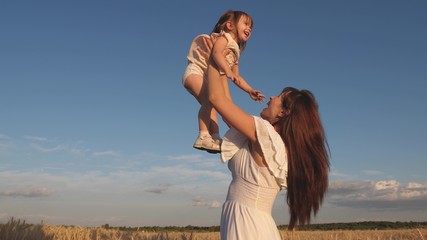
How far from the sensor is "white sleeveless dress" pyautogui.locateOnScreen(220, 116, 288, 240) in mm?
3980

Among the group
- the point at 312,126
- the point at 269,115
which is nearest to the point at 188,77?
the point at 269,115

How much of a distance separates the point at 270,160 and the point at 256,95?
1.48 meters

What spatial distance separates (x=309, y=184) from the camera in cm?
428

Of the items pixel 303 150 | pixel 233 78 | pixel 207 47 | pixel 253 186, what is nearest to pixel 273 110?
pixel 303 150

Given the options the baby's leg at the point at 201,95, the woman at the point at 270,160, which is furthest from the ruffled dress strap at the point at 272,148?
the baby's leg at the point at 201,95

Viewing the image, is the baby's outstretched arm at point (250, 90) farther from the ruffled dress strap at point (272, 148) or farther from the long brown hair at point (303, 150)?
the ruffled dress strap at point (272, 148)

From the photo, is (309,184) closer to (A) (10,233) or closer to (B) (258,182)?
(B) (258,182)

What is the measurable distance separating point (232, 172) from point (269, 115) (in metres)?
0.62

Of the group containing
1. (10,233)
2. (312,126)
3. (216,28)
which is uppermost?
(216,28)

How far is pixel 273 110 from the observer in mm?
4336

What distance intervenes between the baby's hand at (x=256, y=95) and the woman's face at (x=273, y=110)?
71 centimetres

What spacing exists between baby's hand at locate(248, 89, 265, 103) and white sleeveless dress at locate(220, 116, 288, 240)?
1.05 metres

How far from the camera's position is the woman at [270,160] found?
397cm

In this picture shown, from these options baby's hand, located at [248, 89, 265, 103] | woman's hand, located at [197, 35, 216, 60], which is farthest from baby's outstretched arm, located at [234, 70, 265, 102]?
woman's hand, located at [197, 35, 216, 60]
